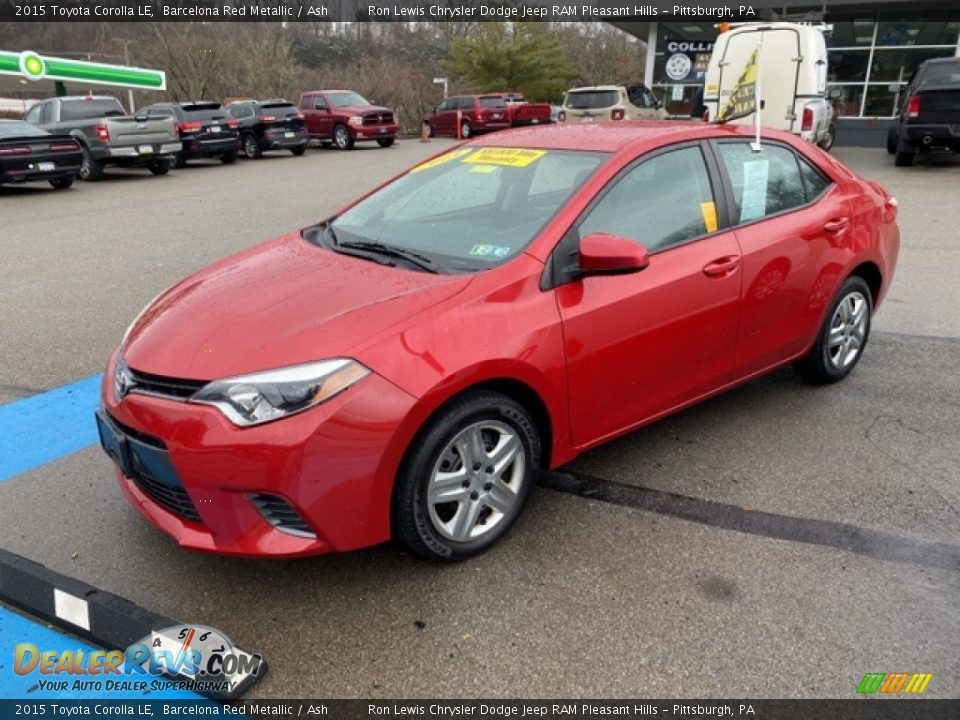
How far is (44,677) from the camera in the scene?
7.98 ft

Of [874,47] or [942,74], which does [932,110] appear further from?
[874,47]

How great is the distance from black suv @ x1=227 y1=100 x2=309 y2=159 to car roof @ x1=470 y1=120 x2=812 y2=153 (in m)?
19.5

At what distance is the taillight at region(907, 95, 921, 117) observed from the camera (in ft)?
46.9

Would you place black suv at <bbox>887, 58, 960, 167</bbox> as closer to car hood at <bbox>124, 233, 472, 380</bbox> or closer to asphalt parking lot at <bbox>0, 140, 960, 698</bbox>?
asphalt parking lot at <bbox>0, 140, 960, 698</bbox>

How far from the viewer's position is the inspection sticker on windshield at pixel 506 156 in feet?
12.2

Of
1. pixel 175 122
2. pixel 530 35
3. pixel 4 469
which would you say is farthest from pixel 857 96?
pixel 4 469

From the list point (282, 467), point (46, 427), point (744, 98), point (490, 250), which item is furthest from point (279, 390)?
point (744, 98)

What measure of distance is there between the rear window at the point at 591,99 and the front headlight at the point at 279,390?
20.0 meters

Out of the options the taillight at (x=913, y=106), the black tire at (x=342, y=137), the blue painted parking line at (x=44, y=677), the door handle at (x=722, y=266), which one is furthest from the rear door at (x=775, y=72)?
the blue painted parking line at (x=44, y=677)

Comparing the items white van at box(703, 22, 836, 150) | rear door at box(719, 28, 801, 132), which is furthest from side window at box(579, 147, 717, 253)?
rear door at box(719, 28, 801, 132)

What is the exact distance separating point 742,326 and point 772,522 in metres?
1.00

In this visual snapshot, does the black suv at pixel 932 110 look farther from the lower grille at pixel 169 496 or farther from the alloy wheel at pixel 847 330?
the lower grille at pixel 169 496

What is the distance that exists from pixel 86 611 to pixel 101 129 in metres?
16.1

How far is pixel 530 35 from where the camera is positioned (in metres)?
43.3
